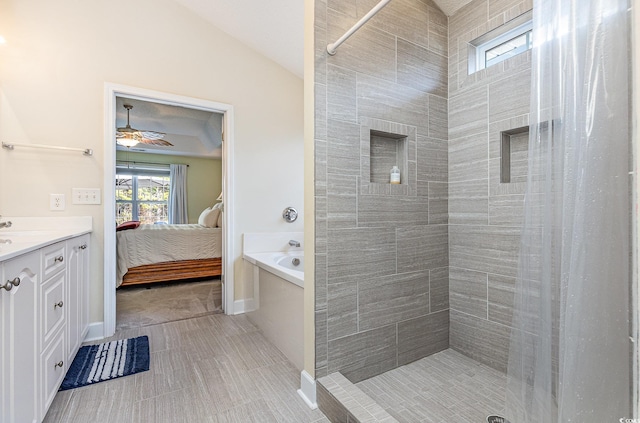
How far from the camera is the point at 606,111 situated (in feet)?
2.43

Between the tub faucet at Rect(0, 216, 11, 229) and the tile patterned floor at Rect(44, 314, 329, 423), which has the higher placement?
the tub faucet at Rect(0, 216, 11, 229)

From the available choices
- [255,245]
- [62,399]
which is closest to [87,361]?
[62,399]

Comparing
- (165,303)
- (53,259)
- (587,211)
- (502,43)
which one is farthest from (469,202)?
(165,303)

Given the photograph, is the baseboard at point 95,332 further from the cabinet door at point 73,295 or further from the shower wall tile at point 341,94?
the shower wall tile at point 341,94

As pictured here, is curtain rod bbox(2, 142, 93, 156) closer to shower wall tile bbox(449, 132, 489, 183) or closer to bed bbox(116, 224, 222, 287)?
bed bbox(116, 224, 222, 287)

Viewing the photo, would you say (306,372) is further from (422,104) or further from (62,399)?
(422,104)

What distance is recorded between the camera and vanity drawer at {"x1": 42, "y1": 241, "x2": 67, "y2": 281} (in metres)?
1.29

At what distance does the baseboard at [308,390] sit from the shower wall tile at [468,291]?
1.06 metres

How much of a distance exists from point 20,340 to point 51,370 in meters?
0.46

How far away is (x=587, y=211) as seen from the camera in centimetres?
77

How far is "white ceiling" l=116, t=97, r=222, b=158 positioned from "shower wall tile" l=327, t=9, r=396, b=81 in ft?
6.24

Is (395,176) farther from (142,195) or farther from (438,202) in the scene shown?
(142,195)

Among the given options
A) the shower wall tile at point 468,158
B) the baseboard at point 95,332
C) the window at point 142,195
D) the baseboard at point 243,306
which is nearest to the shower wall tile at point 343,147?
the shower wall tile at point 468,158

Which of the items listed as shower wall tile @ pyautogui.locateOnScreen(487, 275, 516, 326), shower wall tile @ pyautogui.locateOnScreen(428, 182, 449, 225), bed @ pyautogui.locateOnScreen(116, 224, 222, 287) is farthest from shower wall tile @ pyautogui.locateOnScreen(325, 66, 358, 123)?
bed @ pyautogui.locateOnScreen(116, 224, 222, 287)
